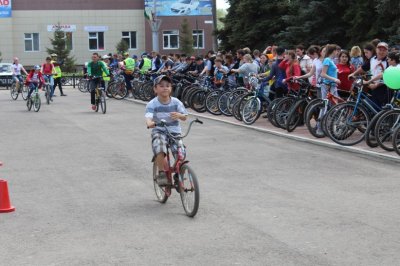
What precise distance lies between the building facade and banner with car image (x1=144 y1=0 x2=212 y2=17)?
0.44 metres

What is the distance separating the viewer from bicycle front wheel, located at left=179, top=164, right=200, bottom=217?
7.00 metres

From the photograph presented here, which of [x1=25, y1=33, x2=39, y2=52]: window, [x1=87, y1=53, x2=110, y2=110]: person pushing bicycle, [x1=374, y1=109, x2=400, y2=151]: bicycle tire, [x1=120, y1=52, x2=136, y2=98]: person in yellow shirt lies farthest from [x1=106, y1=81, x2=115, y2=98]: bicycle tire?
[x1=25, y1=33, x2=39, y2=52]: window

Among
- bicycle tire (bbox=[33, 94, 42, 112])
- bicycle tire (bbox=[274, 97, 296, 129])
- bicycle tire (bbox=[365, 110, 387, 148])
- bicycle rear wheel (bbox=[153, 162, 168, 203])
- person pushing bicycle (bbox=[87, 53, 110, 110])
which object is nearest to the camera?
bicycle rear wheel (bbox=[153, 162, 168, 203])

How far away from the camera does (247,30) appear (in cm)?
3725

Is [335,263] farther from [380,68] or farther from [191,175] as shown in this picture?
[380,68]

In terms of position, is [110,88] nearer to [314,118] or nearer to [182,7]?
[314,118]

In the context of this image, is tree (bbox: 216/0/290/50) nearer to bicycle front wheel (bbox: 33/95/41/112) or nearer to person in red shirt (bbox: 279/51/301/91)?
bicycle front wheel (bbox: 33/95/41/112)

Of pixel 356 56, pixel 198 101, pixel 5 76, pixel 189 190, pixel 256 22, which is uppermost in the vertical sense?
pixel 256 22

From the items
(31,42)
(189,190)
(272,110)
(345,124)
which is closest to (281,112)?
(272,110)

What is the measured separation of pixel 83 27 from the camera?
70562mm

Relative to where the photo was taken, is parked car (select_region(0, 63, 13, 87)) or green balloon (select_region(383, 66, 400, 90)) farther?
parked car (select_region(0, 63, 13, 87))

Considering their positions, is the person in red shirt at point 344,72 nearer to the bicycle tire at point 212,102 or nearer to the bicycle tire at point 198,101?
the bicycle tire at point 212,102

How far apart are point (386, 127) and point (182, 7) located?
5972cm

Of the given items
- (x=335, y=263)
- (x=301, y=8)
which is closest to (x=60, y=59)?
(x=301, y=8)
